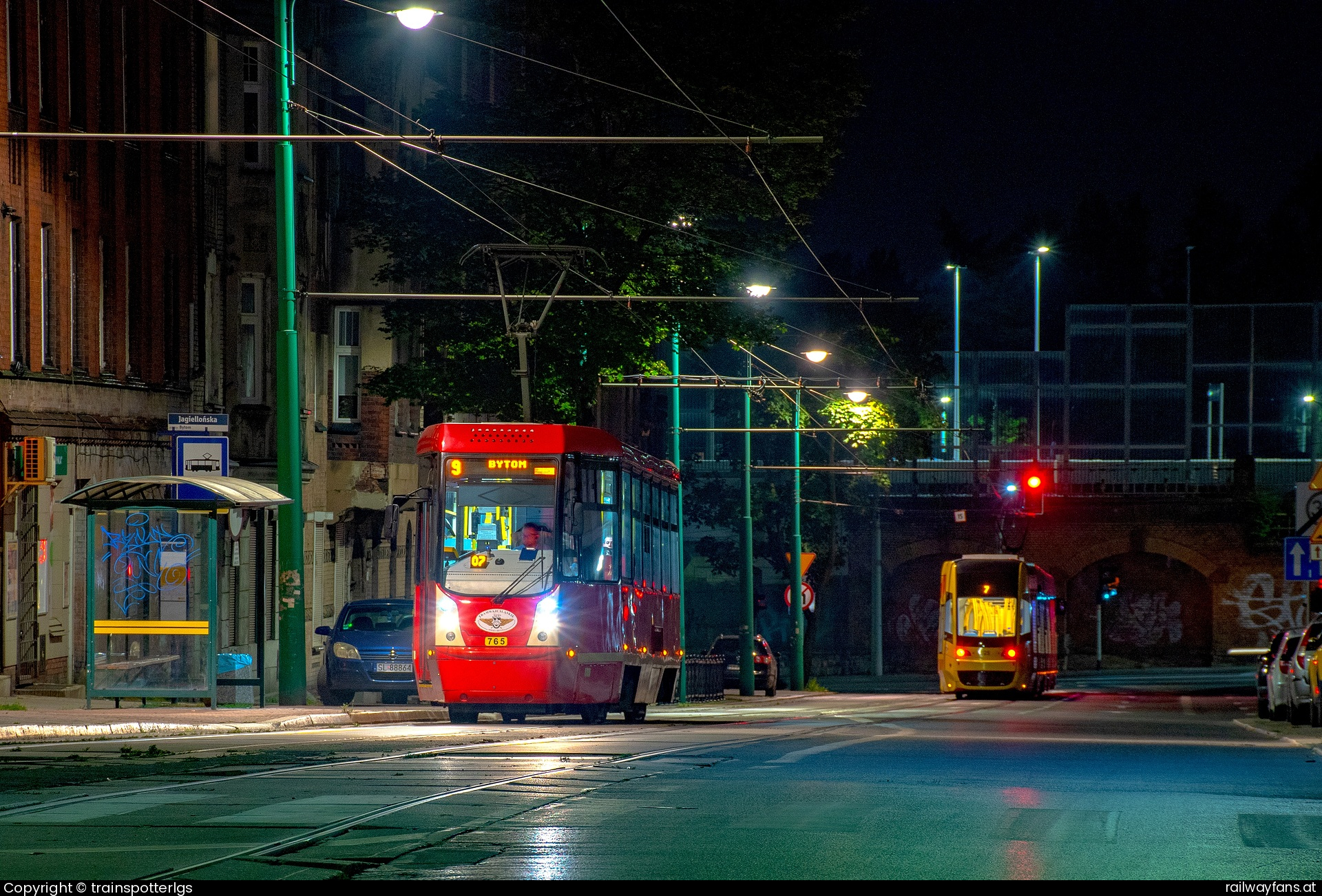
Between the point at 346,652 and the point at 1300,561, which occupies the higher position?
the point at 1300,561

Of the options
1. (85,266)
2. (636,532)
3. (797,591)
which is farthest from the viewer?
(797,591)

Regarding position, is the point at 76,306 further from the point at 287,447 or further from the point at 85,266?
the point at 287,447

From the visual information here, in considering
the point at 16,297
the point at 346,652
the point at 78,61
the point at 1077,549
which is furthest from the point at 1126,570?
the point at 16,297

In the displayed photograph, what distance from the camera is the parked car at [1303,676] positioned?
27.2m

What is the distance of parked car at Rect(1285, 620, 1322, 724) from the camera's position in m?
27.2

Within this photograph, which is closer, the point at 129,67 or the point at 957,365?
the point at 129,67

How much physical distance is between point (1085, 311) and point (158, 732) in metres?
58.1

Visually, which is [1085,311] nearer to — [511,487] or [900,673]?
[900,673]

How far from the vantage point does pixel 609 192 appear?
34625 millimetres

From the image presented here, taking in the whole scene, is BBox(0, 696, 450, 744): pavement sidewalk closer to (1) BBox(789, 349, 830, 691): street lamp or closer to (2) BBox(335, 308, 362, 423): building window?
(2) BBox(335, 308, 362, 423): building window

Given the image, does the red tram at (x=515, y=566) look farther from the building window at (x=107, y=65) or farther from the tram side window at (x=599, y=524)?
the building window at (x=107, y=65)

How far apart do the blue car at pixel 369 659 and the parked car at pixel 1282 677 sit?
12942 millimetres

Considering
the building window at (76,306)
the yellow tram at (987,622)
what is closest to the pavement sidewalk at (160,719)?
the building window at (76,306)

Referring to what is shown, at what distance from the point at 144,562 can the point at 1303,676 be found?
52.7 ft
